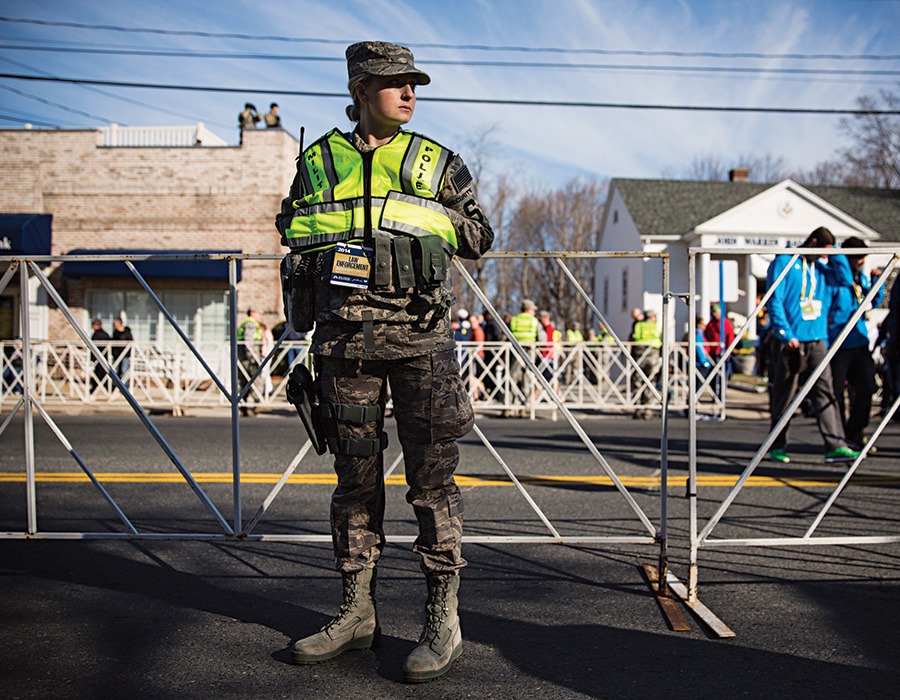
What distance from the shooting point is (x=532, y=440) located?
971cm

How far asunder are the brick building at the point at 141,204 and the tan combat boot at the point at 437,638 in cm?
2011

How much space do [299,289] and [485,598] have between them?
170cm

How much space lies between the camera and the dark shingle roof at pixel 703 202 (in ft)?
99.5

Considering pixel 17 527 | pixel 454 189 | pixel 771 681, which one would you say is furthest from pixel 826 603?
pixel 17 527

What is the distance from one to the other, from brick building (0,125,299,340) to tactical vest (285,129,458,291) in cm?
1980

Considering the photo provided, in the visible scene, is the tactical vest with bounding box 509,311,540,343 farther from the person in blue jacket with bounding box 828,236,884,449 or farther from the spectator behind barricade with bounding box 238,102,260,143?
the spectator behind barricade with bounding box 238,102,260,143

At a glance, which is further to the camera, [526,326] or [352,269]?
[526,326]

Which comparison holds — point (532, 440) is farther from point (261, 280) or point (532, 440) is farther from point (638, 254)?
point (261, 280)

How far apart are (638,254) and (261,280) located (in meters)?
18.9

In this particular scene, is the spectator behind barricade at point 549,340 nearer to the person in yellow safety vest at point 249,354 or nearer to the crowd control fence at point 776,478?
the person in yellow safety vest at point 249,354

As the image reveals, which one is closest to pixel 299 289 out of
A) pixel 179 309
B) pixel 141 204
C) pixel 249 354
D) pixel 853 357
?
pixel 853 357

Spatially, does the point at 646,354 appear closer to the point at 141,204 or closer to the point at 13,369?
the point at 13,369

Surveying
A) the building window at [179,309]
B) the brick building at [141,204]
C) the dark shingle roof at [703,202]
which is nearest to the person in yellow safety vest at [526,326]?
the brick building at [141,204]

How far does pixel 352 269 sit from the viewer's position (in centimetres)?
287
